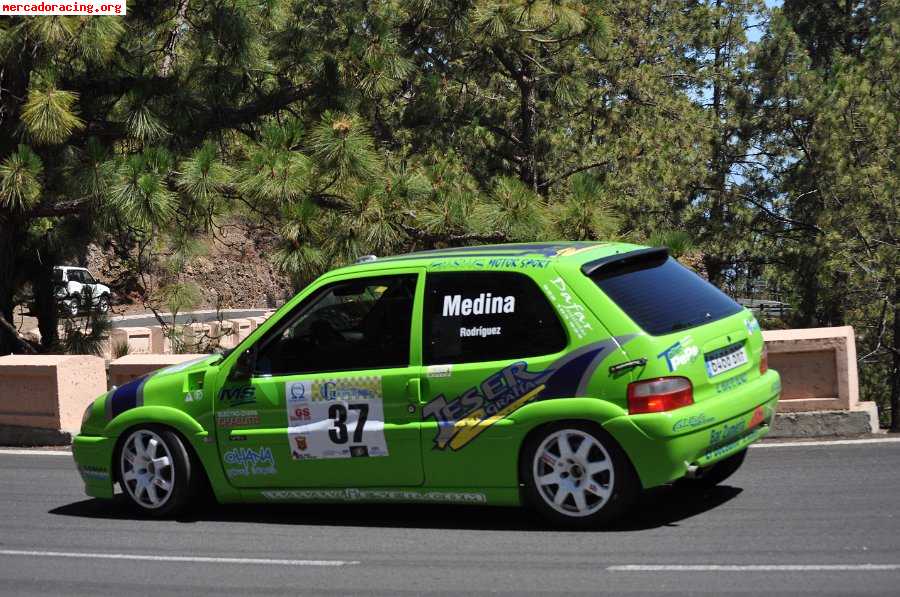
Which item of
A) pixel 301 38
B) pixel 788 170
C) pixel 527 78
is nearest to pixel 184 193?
pixel 301 38

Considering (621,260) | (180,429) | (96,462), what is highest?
(621,260)

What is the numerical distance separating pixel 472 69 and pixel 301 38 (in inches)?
168

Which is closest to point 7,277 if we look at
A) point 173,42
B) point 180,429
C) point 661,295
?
point 173,42

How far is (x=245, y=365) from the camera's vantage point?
24.6 feet

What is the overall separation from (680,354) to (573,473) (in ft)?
2.91

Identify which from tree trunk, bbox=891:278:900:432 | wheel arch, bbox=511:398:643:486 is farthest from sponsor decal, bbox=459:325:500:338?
tree trunk, bbox=891:278:900:432

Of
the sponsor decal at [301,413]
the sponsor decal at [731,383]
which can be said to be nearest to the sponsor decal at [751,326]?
the sponsor decal at [731,383]

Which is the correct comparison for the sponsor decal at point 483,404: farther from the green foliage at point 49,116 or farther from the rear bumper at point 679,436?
the green foliage at point 49,116

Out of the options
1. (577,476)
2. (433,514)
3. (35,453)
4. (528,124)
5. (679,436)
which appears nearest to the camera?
(679,436)

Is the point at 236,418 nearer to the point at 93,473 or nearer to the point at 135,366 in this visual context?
the point at 93,473

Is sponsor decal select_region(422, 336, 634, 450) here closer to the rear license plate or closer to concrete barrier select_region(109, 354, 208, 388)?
the rear license plate

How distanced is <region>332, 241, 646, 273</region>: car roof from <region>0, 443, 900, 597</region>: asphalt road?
62.1 inches

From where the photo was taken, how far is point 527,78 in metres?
20.4

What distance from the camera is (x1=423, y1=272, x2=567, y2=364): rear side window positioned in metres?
6.74
